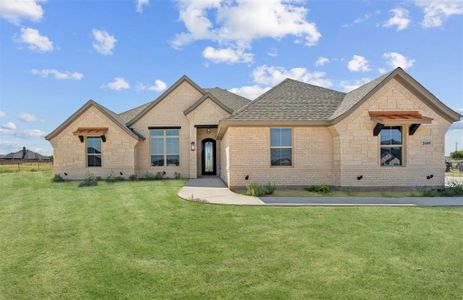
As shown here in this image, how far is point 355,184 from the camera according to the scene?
14844mm

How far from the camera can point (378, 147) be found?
14938 millimetres

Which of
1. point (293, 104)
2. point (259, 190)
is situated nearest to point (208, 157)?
point (293, 104)

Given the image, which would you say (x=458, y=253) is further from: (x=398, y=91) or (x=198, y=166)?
(x=198, y=166)

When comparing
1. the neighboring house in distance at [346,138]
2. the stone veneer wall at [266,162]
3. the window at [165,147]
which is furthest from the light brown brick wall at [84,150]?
the stone veneer wall at [266,162]

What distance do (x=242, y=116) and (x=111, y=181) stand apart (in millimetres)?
10515

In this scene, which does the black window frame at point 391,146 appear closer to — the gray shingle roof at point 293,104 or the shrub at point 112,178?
the gray shingle roof at point 293,104

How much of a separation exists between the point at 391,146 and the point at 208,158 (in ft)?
43.7

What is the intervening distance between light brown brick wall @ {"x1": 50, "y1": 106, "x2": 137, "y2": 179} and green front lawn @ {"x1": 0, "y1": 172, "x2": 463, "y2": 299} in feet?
35.4

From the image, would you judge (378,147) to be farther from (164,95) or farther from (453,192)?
(164,95)

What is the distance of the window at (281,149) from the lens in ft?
51.2

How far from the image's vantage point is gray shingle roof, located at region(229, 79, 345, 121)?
1553 cm

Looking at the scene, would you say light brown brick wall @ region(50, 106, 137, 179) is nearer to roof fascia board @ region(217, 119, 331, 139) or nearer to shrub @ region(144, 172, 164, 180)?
shrub @ region(144, 172, 164, 180)

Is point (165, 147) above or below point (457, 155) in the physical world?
above

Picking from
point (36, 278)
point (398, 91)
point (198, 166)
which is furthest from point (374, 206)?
point (198, 166)
